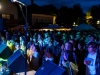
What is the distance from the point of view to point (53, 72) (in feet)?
9.91

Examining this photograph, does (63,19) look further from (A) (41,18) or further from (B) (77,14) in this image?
(A) (41,18)

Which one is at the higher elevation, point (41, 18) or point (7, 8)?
point (7, 8)

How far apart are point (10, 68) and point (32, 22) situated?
33.5 meters

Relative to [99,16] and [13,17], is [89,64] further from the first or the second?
[99,16]

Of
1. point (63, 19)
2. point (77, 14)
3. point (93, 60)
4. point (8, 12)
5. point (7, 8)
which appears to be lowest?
point (63, 19)

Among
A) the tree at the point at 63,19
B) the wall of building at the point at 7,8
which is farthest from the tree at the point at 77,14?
the wall of building at the point at 7,8

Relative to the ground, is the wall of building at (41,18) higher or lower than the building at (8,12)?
lower

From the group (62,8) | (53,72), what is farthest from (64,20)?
(53,72)

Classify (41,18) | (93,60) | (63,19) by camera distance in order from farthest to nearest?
(63,19) < (41,18) < (93,60)

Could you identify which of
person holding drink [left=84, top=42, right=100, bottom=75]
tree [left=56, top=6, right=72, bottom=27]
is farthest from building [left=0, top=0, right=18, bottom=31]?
person holding drink [left=84, top=42, right=100, bottom=75]

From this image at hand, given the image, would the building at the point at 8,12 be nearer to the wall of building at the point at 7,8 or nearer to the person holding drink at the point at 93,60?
the wall of building at the point at 7,8

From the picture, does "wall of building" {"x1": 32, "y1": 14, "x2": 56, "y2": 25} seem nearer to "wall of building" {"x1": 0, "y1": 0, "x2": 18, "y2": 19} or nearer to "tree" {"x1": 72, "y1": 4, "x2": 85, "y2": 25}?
"wall of building" {"x1": 0, "y1": 0, "x2": 18, "y2": 19}

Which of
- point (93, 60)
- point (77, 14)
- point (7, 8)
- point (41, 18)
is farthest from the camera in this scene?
point (77, 14)

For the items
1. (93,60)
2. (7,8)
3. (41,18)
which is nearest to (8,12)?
(7,8)
